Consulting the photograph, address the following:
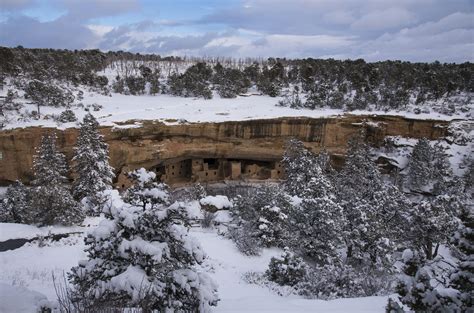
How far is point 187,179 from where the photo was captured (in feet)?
105

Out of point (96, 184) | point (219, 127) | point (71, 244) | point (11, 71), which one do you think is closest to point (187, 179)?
point (219, 127)

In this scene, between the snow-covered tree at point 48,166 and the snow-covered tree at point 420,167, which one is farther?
the snow-covered tree at point 420,167

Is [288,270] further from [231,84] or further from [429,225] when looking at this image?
[231,84]

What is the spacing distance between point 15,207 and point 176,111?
1498cm

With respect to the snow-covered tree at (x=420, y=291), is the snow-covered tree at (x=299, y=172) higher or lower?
lower

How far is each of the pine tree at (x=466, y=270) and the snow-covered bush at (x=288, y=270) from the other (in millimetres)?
8276

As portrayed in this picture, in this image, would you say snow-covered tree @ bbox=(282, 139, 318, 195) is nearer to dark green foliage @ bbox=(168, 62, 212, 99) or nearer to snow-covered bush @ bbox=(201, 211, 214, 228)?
snow-covered bush @ bbox=(201, 211, 214, 228)

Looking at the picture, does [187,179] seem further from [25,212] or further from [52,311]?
[52,311]

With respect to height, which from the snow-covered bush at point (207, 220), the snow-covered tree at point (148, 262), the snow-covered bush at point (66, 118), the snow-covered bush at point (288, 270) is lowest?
the snow-covered bush at point (207, 220)

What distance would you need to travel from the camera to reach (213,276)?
13.6 metres

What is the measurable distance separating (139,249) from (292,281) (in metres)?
8.36

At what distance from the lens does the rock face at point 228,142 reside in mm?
27500

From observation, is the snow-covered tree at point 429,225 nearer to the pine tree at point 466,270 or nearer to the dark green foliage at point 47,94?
the pine tree at point 466,270

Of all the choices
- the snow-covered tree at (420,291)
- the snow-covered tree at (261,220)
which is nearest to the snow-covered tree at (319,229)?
the snow-covered tree at (261,220)
